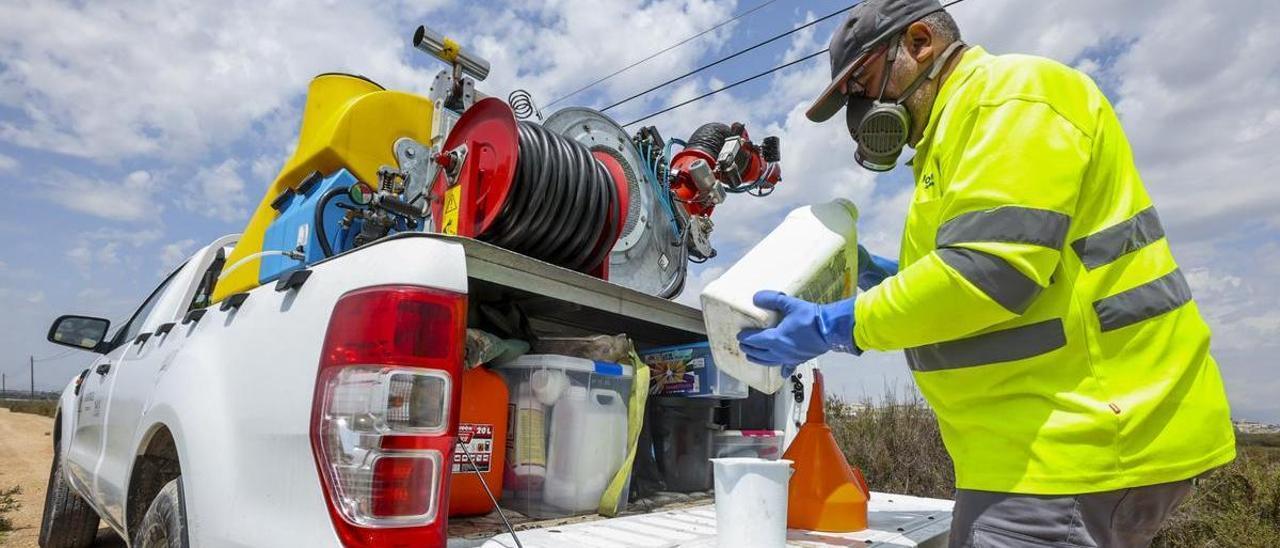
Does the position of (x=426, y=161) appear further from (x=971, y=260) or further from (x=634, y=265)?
(x=971, y=260)

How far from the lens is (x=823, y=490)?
2.48 metres

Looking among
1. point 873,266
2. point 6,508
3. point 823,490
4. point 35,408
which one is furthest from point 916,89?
point 35,408

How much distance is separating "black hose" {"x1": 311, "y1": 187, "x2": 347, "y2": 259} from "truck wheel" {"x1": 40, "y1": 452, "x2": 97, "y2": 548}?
128 inches

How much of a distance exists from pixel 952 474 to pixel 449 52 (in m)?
5.98

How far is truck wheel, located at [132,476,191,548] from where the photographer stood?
6.75 ft

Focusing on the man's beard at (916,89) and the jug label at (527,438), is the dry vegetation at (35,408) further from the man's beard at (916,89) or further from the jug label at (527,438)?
the man's beard at (916,89)

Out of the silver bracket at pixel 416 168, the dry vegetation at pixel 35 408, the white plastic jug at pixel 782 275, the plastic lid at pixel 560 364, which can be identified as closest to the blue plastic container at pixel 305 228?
the silver bracket at pixel 416 168

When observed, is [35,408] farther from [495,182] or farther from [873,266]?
[873,266]

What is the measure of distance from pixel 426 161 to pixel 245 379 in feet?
6.74

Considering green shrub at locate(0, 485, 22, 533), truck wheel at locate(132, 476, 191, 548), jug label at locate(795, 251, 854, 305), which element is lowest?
green shrub at locate(0, 485, 22, 533)

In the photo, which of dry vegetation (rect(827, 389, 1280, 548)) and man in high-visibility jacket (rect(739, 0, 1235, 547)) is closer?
man in high-visibility jacket (rect(739, 0, 1235, 547))

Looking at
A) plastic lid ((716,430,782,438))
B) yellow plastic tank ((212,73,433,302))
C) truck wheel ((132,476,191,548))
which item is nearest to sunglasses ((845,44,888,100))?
plastic lid ((716,430,782,438))

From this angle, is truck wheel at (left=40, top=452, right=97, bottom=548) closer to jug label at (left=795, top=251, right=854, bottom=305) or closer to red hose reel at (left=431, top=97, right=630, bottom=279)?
red hose reel at (left=431, top=97, right=630, bottom=279)

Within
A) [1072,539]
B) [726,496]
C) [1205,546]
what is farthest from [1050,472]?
[1205,546]
